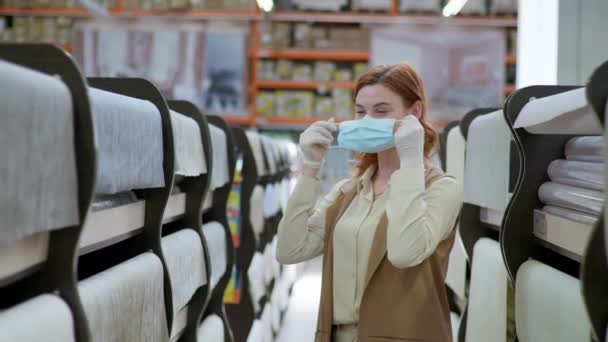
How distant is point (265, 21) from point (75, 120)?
7.61 metres

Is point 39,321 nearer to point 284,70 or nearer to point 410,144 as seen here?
point 410,144

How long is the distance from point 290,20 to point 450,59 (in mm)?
2122

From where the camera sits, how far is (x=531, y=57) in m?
3.88

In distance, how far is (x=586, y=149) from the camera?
4.90 ft

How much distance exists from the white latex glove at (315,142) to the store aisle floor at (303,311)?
3.14 m

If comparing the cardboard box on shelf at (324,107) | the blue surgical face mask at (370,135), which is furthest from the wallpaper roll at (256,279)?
the cardboard box on shelf at (324,107)

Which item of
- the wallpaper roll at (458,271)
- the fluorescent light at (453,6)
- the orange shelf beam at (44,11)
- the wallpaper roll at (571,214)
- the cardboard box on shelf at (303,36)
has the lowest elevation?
the wallpaper roll at (458,271)

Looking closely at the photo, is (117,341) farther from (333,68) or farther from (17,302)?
(333,68)

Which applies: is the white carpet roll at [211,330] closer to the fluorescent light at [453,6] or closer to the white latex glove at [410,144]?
the white latex glove at [410,144]

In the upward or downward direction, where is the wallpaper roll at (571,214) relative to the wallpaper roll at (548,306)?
upward

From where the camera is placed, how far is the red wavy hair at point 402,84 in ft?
6.38

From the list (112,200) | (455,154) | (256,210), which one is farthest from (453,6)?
(112,200)

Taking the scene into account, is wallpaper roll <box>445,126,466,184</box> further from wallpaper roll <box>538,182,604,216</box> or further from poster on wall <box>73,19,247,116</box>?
poster on wall <box>73,19,247,116</box>

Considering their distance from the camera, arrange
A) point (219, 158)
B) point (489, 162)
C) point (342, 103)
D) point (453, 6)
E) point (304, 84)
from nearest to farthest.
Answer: point (489, 162), point (219, 158), point (453, 6), point (342, 103), point (304, 84)
